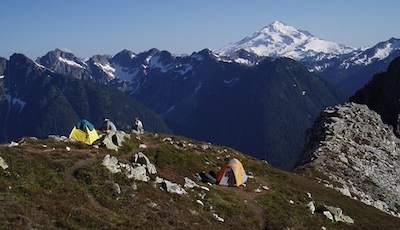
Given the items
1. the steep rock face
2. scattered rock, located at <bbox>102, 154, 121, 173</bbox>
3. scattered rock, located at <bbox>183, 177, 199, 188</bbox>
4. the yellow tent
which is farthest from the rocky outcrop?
scattered rock, located at <bbox>102, 154, 121, 173</bbox>

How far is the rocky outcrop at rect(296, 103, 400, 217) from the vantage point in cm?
7975

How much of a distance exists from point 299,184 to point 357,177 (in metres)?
27.3

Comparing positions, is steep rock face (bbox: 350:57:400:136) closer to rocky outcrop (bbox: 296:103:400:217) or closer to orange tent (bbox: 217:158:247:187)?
rocky outcrop (bbox: 296:103:400:217)

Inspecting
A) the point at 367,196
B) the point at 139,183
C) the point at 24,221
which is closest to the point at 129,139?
the point at 139,183

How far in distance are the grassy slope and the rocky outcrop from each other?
870 inches

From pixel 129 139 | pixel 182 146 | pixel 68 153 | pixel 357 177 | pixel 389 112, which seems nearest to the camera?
pixel 68 153

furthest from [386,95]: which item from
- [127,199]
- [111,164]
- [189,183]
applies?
[127,199]

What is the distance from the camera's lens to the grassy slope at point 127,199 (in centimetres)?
2972

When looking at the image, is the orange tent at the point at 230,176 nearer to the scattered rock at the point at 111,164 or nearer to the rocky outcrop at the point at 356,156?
the scattered rock at the point at 111,164

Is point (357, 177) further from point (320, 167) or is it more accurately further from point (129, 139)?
point (129, 139)

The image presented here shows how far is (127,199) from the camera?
3609 cm

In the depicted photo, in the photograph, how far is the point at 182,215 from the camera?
36.0 meters

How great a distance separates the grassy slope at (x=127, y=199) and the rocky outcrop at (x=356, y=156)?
22088mm

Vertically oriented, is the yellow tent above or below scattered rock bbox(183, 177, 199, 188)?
above
